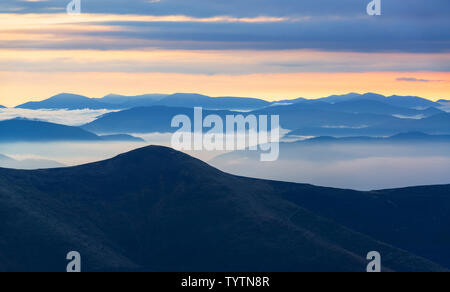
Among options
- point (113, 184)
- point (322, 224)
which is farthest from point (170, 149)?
point (322, 224)

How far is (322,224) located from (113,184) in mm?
46235

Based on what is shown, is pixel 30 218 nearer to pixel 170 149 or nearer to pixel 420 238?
pixel 170 149

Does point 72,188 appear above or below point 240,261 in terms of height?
above

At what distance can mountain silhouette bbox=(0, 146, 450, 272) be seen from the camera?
5192 inches

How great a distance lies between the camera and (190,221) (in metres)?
151

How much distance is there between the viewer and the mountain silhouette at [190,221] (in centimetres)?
13188

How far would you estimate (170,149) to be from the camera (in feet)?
574
